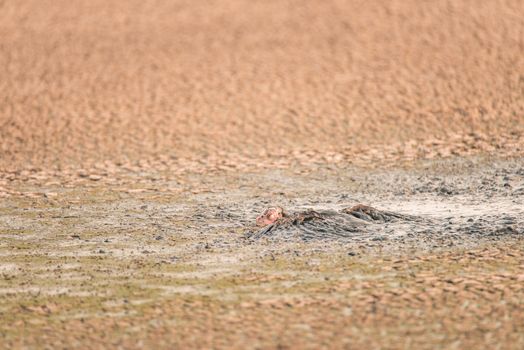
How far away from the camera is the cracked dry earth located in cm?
550

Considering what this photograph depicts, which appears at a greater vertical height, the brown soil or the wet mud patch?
the brown soil

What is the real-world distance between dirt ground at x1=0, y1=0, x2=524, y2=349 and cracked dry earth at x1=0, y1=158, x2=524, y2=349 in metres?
0.02

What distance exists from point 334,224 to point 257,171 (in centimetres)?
282

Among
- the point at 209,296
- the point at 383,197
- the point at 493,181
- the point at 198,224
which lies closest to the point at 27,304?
the point at 209,296

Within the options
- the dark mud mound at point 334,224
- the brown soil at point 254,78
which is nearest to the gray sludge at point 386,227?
the dark mud mound at point 334,224

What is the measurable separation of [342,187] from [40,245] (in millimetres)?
3280

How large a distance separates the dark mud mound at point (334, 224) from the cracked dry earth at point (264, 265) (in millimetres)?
26

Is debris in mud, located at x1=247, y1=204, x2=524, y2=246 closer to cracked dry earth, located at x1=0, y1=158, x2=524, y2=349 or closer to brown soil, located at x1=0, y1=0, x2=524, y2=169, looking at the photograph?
cracked dry earth, located at x1=0, y1=158, x2=524, y2=349

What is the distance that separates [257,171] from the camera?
10609mm

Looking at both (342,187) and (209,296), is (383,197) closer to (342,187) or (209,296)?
(342,187)

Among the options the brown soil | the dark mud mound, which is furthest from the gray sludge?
the brown soil

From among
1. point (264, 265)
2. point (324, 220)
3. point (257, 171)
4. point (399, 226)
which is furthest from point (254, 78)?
point (264, 265)

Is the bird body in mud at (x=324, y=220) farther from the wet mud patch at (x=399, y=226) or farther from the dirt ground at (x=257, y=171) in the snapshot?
the dirt ground at (x=257, y=171)

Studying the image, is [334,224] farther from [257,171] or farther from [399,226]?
[257,171]
